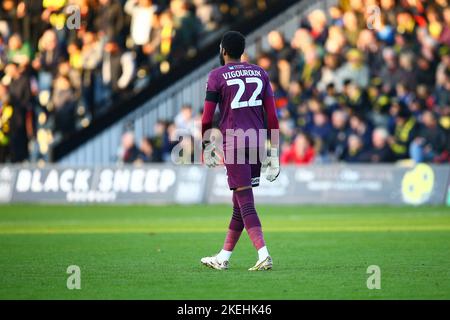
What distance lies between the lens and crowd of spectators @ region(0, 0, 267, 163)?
87.5 feet

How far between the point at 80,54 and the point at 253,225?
677 inches

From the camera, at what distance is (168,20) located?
88.8 ft

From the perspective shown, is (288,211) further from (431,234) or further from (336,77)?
(431,234)

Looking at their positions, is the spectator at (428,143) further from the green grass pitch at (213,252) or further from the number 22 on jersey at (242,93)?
the number 22 on jersey at (242,93)

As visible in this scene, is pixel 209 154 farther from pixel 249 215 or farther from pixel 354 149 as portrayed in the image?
pixel 354 149

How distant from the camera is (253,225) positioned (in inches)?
440

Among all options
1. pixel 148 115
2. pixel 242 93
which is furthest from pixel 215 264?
pixel 148 115

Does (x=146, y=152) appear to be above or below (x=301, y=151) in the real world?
above

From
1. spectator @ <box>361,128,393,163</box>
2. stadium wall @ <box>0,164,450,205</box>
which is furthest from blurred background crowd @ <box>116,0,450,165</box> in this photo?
stadium wall @ <box>0,164,450,205</box>

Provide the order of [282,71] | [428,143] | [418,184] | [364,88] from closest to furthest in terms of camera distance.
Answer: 1. [428,143]
2. [418,184]
3. [364,88]
4. [282,71]
